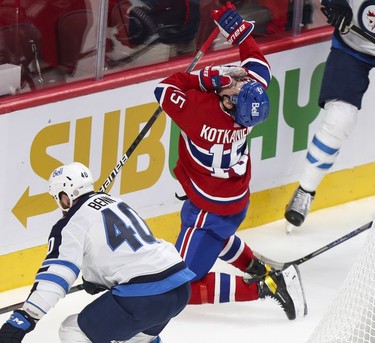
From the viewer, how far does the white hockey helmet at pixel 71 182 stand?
5.16 meters

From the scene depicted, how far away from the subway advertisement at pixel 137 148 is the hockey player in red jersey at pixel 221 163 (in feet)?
1.52

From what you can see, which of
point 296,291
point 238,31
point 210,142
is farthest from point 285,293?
A: point 238,31

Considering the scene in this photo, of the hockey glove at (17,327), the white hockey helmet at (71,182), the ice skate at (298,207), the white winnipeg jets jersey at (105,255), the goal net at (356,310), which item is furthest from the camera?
the ice skate at (298,207)

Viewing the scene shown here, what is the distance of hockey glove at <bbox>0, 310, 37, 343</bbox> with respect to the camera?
488 centimetres

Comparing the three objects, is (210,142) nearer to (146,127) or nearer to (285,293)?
(146,127)

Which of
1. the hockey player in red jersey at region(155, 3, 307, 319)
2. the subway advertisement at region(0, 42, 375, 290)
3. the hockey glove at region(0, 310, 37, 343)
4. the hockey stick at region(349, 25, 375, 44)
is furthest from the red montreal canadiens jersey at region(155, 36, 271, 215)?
the hockey glove at region(0, 310, 37, 343)

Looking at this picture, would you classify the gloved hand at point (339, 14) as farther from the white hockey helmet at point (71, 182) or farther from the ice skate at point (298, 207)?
the white hockey helmet at point (71, 182)

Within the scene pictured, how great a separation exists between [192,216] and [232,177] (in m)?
0.23

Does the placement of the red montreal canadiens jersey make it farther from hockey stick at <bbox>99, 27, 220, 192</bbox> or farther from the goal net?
the goal net

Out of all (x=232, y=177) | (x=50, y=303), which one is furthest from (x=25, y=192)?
(x=50, y=303)

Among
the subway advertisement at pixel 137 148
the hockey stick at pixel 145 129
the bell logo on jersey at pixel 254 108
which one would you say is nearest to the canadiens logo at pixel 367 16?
the subway advertisement at pixel 137 148

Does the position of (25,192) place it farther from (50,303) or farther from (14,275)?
(50,303)

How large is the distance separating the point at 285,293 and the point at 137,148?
95cm

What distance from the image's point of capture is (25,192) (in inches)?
242
